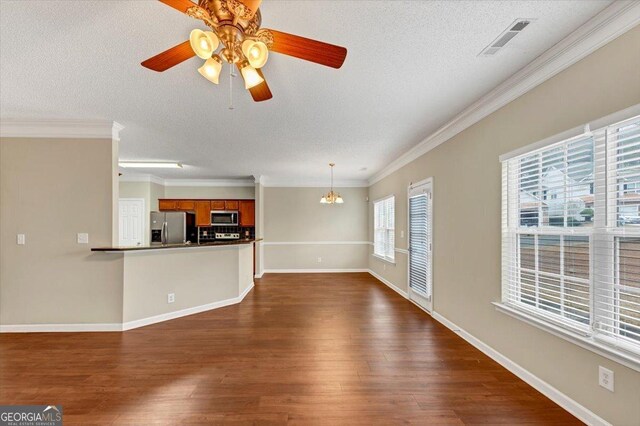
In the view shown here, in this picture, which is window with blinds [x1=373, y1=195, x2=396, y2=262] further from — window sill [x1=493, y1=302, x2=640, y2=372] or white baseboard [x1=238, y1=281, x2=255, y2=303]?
window sill [x1=493, y1=302, x2=640, y2=372]

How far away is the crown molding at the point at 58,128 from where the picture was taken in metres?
3.42

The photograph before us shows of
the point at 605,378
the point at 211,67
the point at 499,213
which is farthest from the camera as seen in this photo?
the point at 499,213

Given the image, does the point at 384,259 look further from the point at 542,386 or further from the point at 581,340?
the point at 581,340

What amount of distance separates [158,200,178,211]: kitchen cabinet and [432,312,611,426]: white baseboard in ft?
23.3

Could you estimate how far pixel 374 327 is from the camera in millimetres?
3602

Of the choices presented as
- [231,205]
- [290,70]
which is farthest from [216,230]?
[290,70]

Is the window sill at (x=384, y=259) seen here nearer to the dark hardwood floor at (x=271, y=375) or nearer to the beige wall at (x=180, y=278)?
the dark hardwood floor at (x=271, y=375)

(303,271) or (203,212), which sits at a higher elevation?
(203,212)

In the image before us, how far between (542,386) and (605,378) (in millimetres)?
556

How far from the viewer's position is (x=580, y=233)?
1.92m

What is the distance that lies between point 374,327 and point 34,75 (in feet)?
13.9

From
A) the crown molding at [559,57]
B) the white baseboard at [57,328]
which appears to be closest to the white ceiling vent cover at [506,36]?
the crown molding at [559,57]

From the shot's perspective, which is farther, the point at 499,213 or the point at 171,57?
the point at 499,213

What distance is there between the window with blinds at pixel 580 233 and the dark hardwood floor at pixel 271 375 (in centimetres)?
73
